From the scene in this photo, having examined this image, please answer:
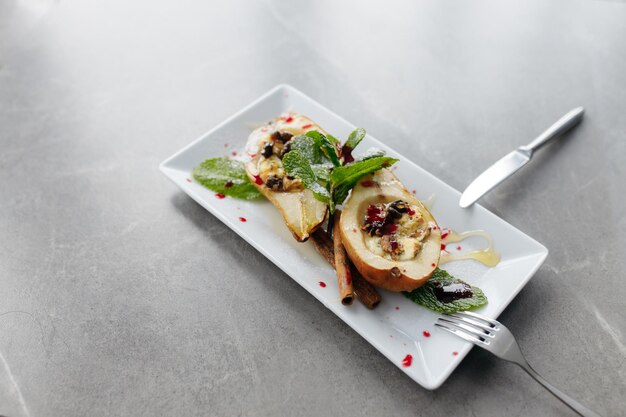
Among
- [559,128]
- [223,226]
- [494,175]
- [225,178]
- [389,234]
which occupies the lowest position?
[223,226]

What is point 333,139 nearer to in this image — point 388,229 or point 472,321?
point 388,229

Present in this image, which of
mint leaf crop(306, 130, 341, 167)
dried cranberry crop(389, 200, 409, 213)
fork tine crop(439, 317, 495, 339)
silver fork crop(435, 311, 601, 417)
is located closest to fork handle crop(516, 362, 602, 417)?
silver fork crop(435, 311, 601, 417)

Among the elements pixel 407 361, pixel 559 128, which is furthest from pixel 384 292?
pixel 559 128

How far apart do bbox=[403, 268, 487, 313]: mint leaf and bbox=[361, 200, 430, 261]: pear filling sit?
99mm

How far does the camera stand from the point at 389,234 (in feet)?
5.75

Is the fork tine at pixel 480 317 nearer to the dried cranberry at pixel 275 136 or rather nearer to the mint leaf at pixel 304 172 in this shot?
the mint leaf at pixel 304 172

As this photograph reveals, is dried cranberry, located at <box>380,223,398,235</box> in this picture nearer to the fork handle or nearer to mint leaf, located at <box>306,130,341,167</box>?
mint leaf, located at <box>306,130,341,167</box>

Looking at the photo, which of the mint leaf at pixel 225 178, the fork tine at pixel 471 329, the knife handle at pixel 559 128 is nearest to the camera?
the fork tine at pixel 471 329

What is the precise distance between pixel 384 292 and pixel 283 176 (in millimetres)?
490

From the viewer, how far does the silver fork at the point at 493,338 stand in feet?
4.92

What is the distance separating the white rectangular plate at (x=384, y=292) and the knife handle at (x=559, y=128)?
1.45 ft

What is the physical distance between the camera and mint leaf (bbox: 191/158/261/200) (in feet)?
6.63

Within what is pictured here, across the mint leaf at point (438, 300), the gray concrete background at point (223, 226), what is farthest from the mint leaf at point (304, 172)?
the mint leaf at point (438, 300)

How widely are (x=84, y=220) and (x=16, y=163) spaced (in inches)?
16.8
